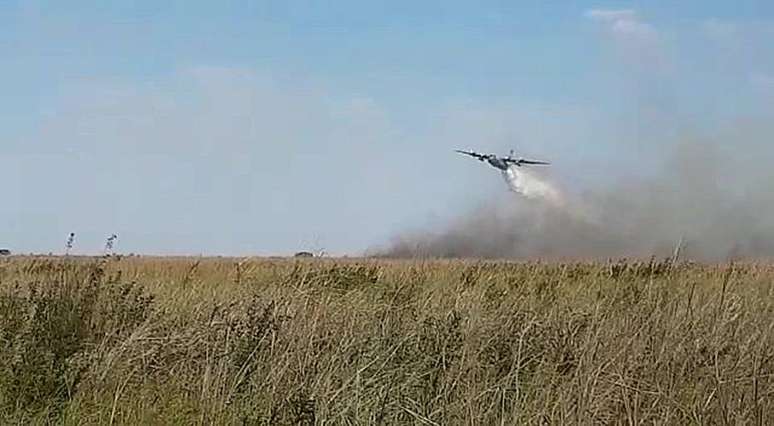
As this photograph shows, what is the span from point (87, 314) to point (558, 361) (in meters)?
3.28

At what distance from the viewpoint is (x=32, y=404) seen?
5.64 meters

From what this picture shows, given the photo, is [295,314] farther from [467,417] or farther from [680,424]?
[680,424]

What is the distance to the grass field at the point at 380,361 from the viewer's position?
5.32 m

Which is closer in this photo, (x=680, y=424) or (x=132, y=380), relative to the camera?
(x=680, y=424)

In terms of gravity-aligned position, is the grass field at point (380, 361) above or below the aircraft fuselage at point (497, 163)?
below

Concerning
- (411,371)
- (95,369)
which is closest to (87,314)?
(95,369)

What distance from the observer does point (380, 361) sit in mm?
6051

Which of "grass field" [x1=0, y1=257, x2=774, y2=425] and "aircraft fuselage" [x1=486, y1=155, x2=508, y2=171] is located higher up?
"aircraft fuselage" [x1=486, y1=155, x2=508, y2=171]

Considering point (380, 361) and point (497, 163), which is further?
point (497, 163)

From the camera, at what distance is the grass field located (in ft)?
17.5

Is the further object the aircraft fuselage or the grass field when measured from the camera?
the aircraft fuselage

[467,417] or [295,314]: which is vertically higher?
[295,314]

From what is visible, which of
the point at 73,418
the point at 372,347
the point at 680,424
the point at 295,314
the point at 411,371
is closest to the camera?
the point at 680,424

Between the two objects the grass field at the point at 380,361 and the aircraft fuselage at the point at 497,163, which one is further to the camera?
the aircraft fuselage at the point at 497,163
